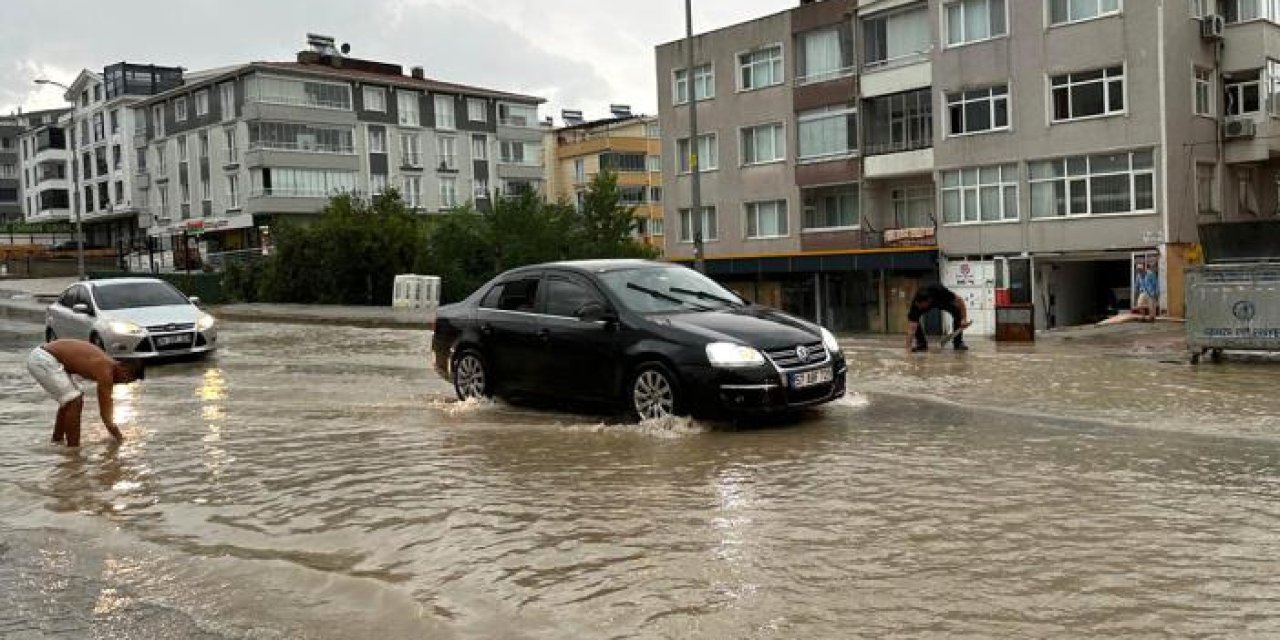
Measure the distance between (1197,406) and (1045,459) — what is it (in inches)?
157

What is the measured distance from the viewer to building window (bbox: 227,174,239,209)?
71.5 meters

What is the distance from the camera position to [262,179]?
68.8m

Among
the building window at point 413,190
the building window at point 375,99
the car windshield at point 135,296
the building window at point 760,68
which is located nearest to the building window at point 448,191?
the building window at point 413,190

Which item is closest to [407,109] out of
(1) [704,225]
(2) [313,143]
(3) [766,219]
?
(2) [313,143]

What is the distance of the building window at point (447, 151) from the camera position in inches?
3086

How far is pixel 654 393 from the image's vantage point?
32.7ft

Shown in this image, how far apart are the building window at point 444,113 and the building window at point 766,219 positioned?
127 ft

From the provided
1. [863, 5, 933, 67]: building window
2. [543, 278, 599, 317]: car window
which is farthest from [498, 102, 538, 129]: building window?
[543, 278, 599, 317]: car window

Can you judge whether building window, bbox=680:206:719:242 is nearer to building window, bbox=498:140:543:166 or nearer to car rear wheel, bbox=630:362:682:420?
car rear wheel, bbox=630:362:682:420

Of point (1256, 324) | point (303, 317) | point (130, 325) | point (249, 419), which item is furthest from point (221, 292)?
point (1256, 324)

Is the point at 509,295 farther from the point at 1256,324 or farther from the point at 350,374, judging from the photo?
the point at 1256,324

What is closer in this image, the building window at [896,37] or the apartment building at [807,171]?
the building window at [896,37]

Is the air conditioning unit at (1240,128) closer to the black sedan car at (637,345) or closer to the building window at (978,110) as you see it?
the building window at (978,110)

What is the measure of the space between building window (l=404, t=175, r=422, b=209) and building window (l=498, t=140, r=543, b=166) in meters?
7.60
